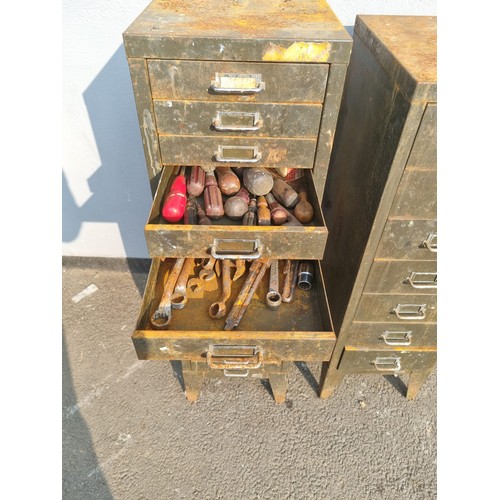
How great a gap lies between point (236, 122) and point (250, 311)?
25.2 inches

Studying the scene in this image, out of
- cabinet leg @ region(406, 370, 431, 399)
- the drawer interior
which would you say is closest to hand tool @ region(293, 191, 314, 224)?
the drawer interior

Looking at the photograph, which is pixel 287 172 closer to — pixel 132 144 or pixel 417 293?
pixel 417 293

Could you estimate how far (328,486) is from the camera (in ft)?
4.71

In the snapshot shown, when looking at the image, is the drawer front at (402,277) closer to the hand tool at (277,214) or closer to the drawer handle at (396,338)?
the drawer handle at (396,338)

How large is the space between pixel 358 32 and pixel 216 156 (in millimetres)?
705

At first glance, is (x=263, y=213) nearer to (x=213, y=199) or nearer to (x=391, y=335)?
(x=213, y=199)

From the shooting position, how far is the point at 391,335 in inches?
55.4

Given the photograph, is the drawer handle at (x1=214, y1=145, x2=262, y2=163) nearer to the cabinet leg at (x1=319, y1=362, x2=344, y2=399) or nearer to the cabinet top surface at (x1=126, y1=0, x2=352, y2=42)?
the cabinet top surface at (x1=126, y1=0, x2=352, y2=42)

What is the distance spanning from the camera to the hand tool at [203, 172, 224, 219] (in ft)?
3.79

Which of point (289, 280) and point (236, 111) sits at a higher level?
point (236, 111)

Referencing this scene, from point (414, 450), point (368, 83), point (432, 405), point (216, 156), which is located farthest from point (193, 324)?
point (432, 405)

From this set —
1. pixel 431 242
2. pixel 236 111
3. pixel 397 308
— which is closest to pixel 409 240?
pixel 431 242

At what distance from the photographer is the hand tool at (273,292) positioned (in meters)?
1.29

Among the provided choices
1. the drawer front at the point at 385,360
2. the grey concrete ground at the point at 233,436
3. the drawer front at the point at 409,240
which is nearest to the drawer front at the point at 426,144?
the drawer front at the point at 409,240
